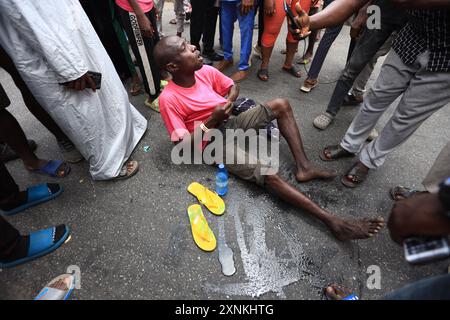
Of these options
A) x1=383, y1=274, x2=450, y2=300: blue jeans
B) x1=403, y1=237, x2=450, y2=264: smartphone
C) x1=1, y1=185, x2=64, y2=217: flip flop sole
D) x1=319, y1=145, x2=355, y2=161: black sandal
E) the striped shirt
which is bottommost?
x1=1, y1=185, x2=64, y2=217: flip flop sole

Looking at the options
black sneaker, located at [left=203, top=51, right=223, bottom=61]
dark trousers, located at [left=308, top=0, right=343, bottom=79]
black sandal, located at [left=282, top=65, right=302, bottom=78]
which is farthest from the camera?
black sneaker, located at [left=203, top=51, right=223, bottom=61]

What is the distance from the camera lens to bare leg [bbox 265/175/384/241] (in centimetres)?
168

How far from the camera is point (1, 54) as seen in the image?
174 cm

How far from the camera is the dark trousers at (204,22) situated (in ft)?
11.2

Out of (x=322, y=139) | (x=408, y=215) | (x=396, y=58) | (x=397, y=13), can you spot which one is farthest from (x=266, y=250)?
(x=397, y=13)

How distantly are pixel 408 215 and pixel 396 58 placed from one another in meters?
1.47

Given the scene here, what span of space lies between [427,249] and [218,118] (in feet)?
4.82

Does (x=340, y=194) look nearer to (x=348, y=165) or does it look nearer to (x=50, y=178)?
(x=348, y=165)

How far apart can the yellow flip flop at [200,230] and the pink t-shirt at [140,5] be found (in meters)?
2.10

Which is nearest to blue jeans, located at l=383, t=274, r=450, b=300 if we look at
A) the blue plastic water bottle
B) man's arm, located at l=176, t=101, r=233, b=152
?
the blue plastic water bottle

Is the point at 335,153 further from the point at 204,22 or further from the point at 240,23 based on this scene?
the point at 204,22

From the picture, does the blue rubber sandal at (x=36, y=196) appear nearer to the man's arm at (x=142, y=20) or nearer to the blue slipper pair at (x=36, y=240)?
the blue slipper pair at (x=36, y=240)

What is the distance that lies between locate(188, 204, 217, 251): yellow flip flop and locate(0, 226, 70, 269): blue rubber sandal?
37.9 inches

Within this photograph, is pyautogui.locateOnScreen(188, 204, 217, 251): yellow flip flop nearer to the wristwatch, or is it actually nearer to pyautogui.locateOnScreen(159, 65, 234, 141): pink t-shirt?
pyautogui.locateOnScreen(159, 65, 234, 141): pink t-shirt
